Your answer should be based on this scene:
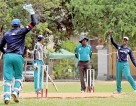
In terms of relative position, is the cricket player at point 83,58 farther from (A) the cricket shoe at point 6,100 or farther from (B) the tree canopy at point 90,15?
(B) the tree canopy at point 90,15

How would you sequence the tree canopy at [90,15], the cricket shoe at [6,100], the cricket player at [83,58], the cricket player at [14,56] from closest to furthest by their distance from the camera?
the cricket shoe at [6,100] < the cricket player at [14,56] < the cricket player at [83,58] < the tree canopy at [90,15]

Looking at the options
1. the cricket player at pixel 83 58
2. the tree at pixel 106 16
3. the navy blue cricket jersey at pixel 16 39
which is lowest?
the cricket player at pixel 83 58

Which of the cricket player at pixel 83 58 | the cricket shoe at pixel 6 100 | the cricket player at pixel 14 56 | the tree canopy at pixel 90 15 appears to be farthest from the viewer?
the tree canopy at pixel 90 15

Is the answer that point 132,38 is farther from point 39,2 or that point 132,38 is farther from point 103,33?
point 39,2

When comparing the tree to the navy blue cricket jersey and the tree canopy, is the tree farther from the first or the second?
the navy blue cricket jersey

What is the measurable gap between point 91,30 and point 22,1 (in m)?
5.88

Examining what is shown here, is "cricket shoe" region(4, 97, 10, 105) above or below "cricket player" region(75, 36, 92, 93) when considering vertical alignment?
below

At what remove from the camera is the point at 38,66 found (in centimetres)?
1503

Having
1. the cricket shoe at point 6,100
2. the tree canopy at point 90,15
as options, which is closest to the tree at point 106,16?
the tree canopy at point 90,15

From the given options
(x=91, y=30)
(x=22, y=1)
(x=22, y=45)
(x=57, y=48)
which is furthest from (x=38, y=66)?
(x=57, y=48)

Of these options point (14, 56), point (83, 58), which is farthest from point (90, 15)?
point (14, 56)

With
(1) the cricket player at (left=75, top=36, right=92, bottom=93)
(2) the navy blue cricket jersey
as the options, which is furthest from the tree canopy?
(2) the navy blue cricket jersey

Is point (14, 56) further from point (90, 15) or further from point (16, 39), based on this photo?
point (90, 15)

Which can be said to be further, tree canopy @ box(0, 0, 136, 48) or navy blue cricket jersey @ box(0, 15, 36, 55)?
tree canopy @ box(0, 0, 136, 48)
